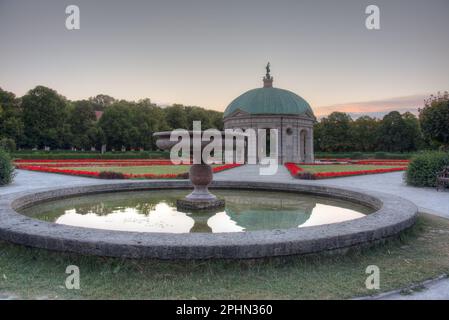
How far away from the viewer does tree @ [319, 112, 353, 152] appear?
68500 mm

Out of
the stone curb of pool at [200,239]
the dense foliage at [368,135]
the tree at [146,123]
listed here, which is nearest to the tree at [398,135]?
the dense foliage at [368,135]

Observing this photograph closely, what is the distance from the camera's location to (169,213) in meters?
7.94

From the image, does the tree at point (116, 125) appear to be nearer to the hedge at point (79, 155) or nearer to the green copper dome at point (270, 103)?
the hedge at point (79, 155)

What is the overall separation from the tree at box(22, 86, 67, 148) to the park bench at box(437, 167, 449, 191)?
53.1 metres

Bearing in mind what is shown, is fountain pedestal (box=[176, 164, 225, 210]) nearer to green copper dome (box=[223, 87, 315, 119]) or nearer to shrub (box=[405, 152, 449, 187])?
shrub (box=[405, 152, 449, 187])

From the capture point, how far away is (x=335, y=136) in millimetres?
69000

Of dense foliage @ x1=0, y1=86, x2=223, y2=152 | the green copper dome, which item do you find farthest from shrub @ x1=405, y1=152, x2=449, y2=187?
dense foliage @ x1=0, y1=86, x2=223, y2=152

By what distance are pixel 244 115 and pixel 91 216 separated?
3446 centimetres

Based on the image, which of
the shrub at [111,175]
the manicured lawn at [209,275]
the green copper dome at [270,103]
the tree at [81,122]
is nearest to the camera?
the manicured lawn at [209,275]

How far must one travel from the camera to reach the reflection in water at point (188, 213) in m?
6.77

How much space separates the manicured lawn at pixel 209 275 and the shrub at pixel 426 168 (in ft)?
38.9

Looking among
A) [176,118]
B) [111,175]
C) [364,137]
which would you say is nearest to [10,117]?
[176,118]

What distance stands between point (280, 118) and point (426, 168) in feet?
85.0
